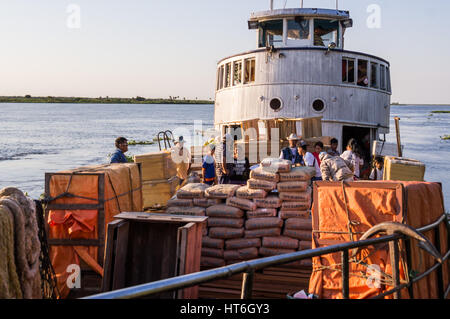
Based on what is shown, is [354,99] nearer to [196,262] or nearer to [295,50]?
[295,50]

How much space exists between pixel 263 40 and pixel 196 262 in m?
14.7

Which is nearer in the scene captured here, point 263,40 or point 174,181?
point 174,181

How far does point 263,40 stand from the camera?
18891mm

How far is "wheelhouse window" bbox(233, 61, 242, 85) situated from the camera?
1798cm

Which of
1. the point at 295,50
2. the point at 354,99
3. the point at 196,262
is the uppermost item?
the point at 295,50

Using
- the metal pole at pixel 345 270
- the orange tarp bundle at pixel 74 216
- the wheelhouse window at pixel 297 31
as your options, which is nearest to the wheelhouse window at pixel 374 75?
the wheelhouse window at pixel 297 31

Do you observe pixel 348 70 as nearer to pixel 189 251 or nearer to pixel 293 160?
pixel 293 160

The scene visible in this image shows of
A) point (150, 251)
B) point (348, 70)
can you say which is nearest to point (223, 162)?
point (150, 251)

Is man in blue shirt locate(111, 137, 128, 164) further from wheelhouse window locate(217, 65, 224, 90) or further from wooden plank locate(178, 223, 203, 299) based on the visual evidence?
wheelhouse window locate(217, 65, 224, 90)

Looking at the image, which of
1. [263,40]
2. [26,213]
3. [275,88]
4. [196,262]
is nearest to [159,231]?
[196,262]

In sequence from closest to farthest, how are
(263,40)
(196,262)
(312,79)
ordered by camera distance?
(196,262), (312,79), (263,40)

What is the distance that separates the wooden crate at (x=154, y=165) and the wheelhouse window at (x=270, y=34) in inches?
373

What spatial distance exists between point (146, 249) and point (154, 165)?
17.9 feet
